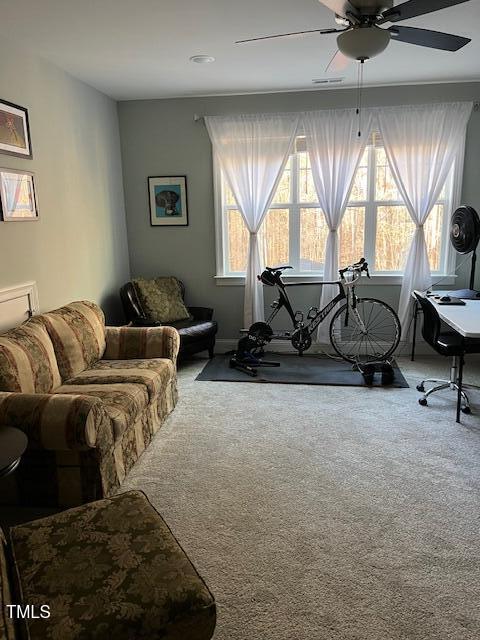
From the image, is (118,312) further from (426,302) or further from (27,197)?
(426,302)

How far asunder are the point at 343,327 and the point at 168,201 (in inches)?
90.8

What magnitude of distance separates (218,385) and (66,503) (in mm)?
1945

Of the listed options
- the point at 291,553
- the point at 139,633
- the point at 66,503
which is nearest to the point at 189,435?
the point at 66,503

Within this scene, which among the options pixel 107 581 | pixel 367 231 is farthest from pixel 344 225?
pixel 107 581

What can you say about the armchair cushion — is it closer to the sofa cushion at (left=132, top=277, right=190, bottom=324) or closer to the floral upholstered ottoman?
the sofa cushion at (left=132, top=277, right=190, bottom=324)

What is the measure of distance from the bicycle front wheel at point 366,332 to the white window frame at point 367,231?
1.05 ft

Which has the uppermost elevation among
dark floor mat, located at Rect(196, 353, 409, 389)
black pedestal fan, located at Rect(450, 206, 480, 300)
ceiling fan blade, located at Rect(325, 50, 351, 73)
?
ceiling fan blade, located at Rect(325, 50, 351, 73)

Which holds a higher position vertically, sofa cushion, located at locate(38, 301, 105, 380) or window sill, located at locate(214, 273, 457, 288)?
window sill, located at locate(214, 273, 457, 288)

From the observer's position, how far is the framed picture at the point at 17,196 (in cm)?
309

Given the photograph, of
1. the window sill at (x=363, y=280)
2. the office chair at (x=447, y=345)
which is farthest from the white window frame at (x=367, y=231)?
the office chair at (x=447, y=345)

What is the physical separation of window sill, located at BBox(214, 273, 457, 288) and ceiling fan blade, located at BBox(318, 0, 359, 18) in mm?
2934

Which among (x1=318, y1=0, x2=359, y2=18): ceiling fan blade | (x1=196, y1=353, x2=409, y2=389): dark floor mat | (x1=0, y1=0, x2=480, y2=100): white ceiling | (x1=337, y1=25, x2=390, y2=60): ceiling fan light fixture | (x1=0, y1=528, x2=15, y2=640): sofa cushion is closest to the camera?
(x1=0, y1=528, x2=15, y2=640): sofa cushion

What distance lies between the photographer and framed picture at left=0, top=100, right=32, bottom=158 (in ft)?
10.1

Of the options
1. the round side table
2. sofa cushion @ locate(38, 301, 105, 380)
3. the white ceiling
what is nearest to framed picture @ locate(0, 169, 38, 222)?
sofa cushion @ locate(38, 301, 105, 380)
